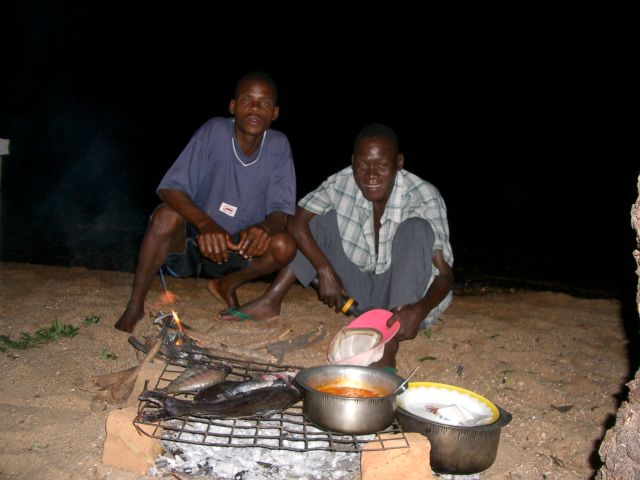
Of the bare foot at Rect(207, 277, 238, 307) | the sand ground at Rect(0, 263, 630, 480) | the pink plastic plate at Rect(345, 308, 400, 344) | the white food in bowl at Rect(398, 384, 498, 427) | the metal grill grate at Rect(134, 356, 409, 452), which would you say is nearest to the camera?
the metal grill grate at Rect(134, 356, 409, 452)

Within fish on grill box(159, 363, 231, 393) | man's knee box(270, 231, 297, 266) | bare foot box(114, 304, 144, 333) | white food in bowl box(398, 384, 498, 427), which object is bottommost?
bare foot box(114, 304, 144, 333)

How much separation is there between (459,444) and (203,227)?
2.16m

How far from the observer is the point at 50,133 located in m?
18.9

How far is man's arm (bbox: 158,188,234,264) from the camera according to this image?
3.45m

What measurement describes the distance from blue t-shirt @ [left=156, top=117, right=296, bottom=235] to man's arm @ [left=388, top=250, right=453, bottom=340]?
1160 millimetres

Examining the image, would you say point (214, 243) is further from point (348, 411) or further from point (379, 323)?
point (348, 411)

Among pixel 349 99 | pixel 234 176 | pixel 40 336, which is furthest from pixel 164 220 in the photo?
pixel 349 99

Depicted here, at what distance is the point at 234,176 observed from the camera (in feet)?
12.8

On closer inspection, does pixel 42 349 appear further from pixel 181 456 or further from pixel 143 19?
pixel 143 19

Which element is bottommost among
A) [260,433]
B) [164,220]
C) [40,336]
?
[40,336]

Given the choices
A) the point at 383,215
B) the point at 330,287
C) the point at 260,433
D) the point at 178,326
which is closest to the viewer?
the point at 260,433

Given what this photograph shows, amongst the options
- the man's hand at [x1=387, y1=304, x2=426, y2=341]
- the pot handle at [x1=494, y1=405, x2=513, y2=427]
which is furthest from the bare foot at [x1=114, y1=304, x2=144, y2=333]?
the pot handle at [x1=494, y1=405, x2=513, y2=427]

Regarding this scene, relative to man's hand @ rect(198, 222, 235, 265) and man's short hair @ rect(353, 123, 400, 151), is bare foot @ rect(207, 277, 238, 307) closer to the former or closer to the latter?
man's hand @ rect(198, 222, 235, 265)

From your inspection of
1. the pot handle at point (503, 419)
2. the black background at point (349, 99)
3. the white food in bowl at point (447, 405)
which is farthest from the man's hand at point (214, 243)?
the black background at point (349, 99)
